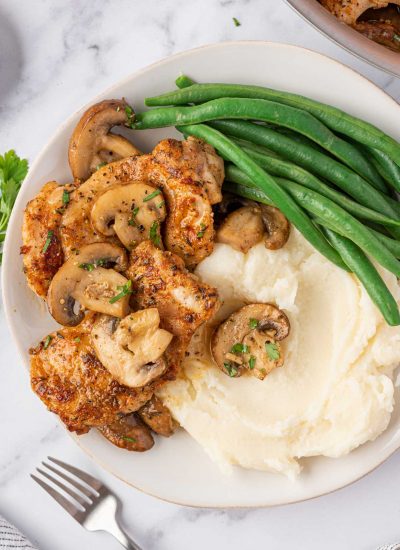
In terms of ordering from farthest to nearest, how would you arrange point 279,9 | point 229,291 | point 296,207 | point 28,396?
point 28,396
point 279,9
point 229,291
point 296,207

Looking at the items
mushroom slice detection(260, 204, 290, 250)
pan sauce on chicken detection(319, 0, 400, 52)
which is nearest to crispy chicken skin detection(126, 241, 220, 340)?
mushroom slice detection(260, 204, 290, 250)

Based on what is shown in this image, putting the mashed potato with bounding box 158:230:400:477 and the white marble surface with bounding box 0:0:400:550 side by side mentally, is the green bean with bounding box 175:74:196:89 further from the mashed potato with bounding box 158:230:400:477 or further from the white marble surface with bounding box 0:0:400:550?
the mashed potato with bounding box 158:230:400:477

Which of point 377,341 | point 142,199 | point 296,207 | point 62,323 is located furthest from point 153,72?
point 377,341

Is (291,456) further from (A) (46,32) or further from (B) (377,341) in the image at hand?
(A) (46,32)

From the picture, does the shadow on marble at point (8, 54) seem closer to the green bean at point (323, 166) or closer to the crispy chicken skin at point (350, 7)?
the green bean at point (323, 166)

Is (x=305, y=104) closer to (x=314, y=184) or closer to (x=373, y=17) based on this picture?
(x=314, y=184)

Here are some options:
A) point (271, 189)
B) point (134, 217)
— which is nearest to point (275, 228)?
point (271, 189)
